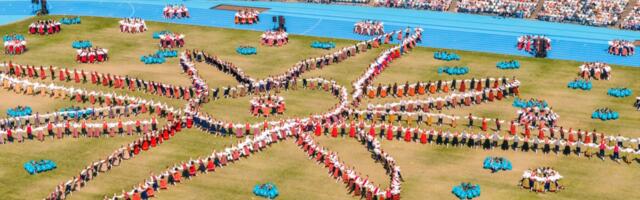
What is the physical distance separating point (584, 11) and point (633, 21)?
19.0ft

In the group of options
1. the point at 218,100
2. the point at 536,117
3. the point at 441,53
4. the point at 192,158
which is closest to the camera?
the point at 192,158

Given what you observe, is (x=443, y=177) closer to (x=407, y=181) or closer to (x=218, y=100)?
(x=407, y=181)

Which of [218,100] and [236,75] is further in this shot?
[236,75]

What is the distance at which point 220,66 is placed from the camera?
304 feet

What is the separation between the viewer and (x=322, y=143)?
7344cm

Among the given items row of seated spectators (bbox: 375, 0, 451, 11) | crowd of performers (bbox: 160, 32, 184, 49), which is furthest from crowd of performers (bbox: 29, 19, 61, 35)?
row of seated spectators (bbox: 375, 0, 451, 11)

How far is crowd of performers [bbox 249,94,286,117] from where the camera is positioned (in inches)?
3120

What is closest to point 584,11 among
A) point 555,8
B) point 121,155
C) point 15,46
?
point 555,8

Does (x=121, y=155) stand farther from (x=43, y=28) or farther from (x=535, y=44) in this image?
(x=535, y=44)

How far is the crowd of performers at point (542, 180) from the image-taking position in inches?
2516

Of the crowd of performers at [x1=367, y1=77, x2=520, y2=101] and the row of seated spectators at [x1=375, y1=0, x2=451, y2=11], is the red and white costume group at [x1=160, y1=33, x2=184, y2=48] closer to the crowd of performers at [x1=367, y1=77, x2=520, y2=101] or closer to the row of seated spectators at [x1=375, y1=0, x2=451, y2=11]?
the crowd of performers at [x1=367, y1=77, x2=520, y2=101]

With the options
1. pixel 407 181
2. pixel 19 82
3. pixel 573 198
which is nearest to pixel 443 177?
pixel 407 181

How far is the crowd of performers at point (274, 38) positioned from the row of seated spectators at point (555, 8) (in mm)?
21557

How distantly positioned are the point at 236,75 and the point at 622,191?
121 feet
